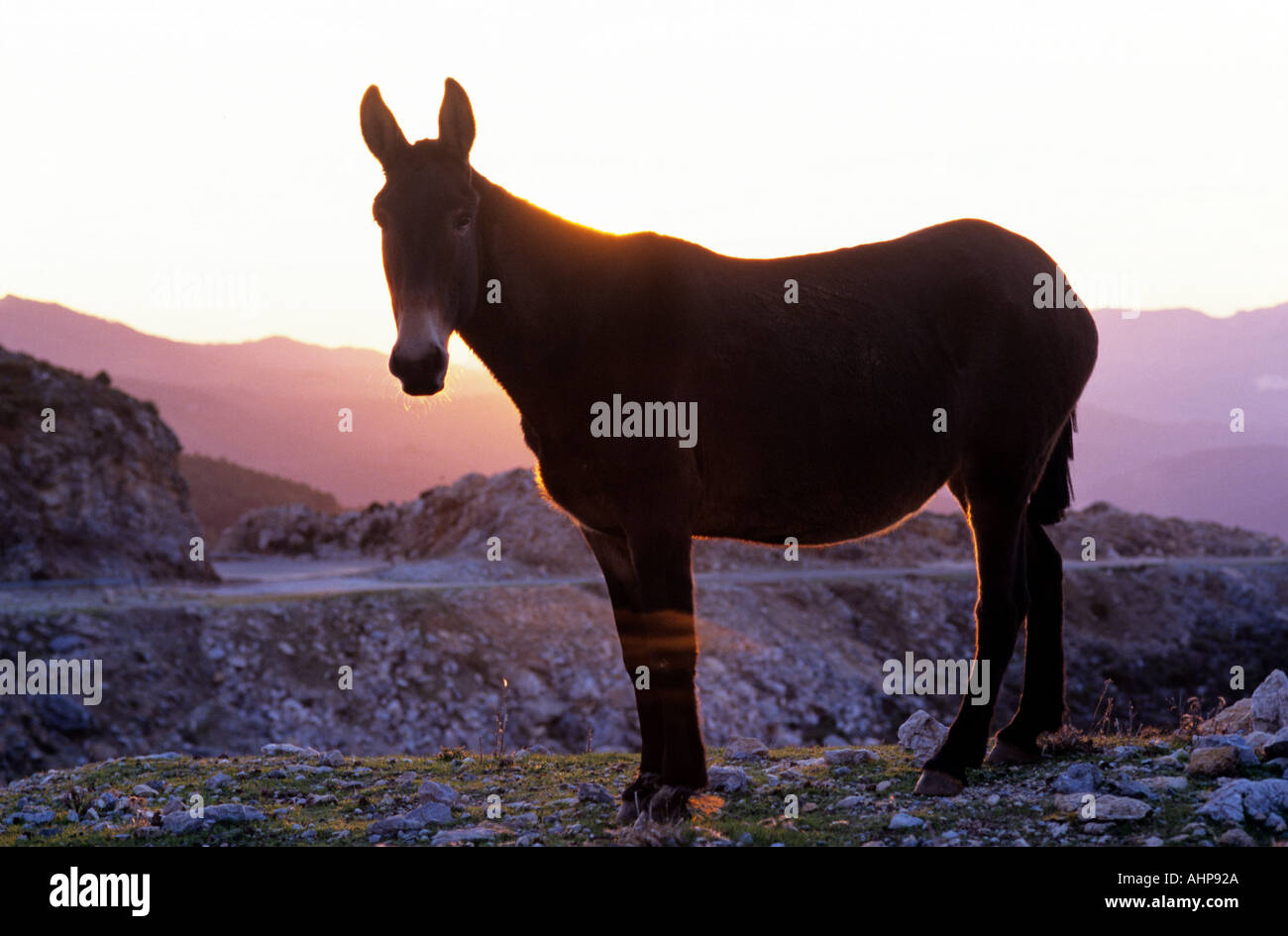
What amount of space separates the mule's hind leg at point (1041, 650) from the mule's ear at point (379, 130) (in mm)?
5716

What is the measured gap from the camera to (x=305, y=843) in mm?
7000

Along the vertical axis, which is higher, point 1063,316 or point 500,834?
point 1063,316

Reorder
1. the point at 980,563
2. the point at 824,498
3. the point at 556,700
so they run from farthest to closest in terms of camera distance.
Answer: the point at 556,700
the point at 980,563
the point at 824,498

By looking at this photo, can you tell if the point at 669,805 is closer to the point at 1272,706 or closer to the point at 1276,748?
the point at 1276,748

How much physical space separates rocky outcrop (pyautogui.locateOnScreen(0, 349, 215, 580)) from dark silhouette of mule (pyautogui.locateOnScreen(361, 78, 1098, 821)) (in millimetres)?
32182

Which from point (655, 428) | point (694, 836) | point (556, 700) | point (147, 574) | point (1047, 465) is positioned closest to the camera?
point (694, 836)

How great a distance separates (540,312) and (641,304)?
Result: 2.13ft

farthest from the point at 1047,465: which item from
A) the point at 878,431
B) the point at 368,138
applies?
the point at 368,138

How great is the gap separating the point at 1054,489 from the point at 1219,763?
2.54 m

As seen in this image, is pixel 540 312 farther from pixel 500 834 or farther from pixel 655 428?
pixel 500 834

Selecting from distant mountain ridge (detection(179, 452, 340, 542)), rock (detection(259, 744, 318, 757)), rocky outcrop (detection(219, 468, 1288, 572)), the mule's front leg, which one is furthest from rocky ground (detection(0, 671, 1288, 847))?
distant mountain ridge (detection(179, 452, 340, 542))

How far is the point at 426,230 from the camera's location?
6348 mm

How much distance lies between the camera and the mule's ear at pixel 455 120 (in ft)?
21.7

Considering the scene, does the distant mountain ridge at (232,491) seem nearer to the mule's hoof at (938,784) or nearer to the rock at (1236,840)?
the mule's hoof at (938,784)
